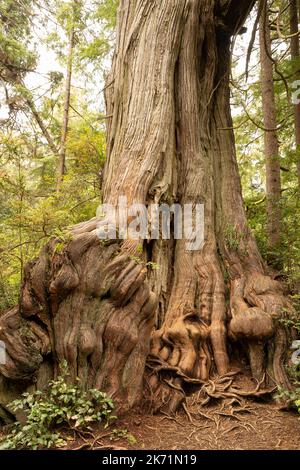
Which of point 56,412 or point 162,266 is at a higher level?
point 162,266

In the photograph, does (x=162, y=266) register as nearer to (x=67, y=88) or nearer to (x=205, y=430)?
(x=205, y=430)

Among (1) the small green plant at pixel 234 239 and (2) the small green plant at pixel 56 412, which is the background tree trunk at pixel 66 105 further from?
(2) the small green plant at pixel 56 412

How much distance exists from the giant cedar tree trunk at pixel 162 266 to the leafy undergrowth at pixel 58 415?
0.14 meters

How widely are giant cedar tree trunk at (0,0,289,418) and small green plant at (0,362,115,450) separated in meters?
0.13

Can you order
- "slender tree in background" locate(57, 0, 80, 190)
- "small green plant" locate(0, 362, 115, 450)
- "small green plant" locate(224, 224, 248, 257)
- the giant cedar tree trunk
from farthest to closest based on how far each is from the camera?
"slender tree in background" locate(57, 0, 80, 190)
"small green plant" locate(224, 224, 248, 257)
the giant cedar tree trunk
"small green plant" locate(0, 362, 115, 450)

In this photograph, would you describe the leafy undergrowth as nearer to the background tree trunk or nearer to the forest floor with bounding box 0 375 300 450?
the forest floor with bounding box 0 375 300 450

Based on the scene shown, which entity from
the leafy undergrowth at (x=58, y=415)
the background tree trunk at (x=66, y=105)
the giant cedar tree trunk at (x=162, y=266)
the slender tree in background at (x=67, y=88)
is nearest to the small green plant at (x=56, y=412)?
the leafy undergrowth at (x=58, y=415)

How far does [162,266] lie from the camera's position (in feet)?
16.0

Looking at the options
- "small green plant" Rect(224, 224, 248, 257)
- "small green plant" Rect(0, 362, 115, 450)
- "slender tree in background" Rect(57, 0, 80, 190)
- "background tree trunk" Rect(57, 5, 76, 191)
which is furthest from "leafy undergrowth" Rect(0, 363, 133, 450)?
"background tree trunk" Rect(57, 5, 76, 191)

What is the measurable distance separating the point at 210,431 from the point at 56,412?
1.44 meters

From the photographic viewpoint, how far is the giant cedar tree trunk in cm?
338

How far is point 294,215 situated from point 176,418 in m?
3.65

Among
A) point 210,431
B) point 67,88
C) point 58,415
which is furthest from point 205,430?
point 67,88
